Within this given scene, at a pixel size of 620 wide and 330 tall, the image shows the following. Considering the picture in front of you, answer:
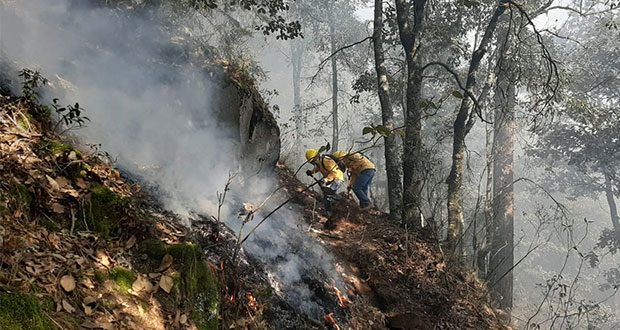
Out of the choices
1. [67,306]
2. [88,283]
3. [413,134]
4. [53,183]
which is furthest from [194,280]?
[413,134]

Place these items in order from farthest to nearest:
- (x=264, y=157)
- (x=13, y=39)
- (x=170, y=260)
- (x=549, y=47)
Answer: (x=549, y=47)
(x=264, y=157)
(x=13, y=39)
(x=170, y=260)

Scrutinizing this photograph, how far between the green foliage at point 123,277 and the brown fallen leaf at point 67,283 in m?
0.32

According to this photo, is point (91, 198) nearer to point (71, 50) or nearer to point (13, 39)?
point (13, 39)

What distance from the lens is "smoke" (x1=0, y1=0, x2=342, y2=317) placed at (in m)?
5.16

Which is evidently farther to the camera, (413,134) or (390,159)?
(390,159)

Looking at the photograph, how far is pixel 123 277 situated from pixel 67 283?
0.45 m

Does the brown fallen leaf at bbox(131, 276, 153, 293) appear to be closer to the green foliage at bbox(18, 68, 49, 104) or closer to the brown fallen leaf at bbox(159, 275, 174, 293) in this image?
the brown fallen leaf at bbox(159, 275, 174, 293)

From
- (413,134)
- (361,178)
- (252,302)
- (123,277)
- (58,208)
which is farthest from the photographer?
(361,178)

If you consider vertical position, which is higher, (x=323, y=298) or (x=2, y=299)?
(x=323, y=298)

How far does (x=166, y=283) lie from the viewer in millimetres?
2775

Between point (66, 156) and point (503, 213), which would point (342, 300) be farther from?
point (503, 213)

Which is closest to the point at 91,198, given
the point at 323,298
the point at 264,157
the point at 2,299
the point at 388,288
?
the point at 2,299

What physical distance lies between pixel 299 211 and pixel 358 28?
20239 millimetres

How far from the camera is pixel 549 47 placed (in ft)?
47.7
